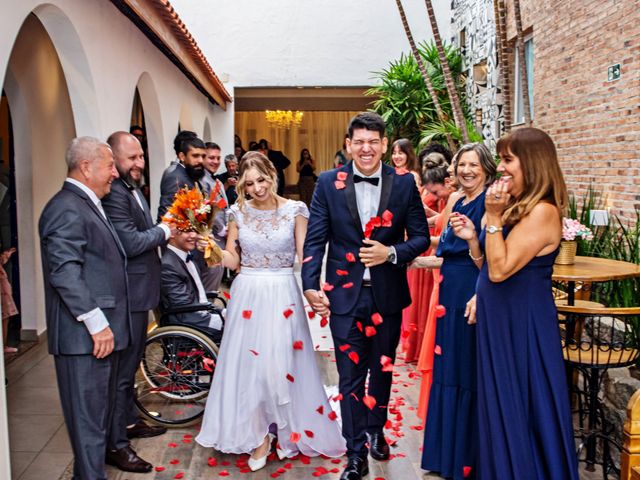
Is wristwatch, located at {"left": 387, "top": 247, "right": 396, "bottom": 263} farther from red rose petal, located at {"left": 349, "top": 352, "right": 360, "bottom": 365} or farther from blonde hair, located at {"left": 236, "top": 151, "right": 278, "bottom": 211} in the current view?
Result: blonde hair, located at {"left": 236, "top": 151, "right": 278, "bottom": 211}

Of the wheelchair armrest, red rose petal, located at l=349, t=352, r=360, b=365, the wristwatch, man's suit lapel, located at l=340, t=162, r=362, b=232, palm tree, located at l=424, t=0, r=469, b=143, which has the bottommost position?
red rose petal, located at l=349, t=352, r=360, b=365

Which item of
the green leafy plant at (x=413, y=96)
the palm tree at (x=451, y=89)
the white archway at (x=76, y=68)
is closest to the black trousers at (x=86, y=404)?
the white archway at (x=76, y=68)

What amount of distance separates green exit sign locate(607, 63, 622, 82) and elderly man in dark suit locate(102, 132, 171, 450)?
16.1 ft

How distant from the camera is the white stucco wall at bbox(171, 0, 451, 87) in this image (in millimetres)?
15352

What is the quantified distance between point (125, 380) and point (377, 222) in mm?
1821

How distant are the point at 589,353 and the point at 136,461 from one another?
2.73m

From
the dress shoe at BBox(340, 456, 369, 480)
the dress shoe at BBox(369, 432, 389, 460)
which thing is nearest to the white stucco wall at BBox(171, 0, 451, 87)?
the dress shoe at BBox(369, 432, 389, 460)

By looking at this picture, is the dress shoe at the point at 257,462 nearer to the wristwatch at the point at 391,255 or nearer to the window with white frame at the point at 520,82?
the wristwatch at the point at 391,255

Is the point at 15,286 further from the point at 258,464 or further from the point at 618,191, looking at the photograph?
the point at 618,191

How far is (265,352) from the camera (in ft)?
14.1

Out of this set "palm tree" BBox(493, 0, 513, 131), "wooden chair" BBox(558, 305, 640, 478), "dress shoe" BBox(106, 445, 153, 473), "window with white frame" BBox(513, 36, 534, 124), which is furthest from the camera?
"window with white frame" BBox(513, 36, 534, 124)

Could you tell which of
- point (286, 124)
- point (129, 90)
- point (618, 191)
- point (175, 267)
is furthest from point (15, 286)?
point (286, 124)

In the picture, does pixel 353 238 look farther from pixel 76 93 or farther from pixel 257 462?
pixel 76 93

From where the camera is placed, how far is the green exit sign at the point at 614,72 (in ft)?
22.7
